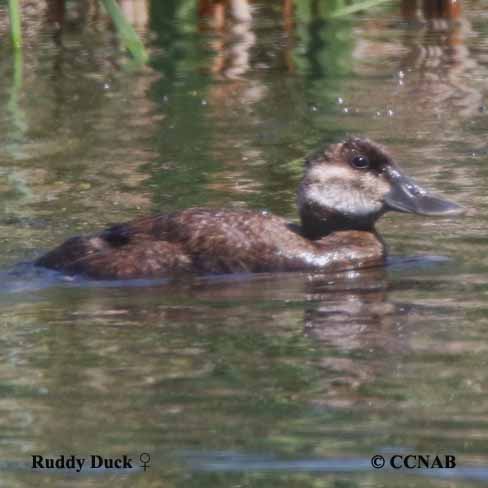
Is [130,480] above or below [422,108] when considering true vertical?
above

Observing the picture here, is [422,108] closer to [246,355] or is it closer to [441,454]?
[246,355]

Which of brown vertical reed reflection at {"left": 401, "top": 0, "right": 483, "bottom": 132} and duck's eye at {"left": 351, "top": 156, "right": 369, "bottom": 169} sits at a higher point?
duck's eye at {"left": 351, "top": 156, "right": 369, "bottom": 169}

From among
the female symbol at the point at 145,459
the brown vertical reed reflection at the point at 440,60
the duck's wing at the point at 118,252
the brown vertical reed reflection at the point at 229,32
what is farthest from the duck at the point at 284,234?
the brown vertical reed reflection at the point at 229,32

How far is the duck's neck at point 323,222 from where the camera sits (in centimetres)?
→ 854

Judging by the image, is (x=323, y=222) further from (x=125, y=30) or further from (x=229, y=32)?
(x=229, y=32)

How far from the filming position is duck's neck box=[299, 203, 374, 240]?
8.54 metres

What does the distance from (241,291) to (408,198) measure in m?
1.29

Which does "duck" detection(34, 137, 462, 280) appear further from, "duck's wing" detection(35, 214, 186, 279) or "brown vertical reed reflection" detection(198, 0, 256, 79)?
"brown vertical reed reflection" detection(198, 0, 256, 79)

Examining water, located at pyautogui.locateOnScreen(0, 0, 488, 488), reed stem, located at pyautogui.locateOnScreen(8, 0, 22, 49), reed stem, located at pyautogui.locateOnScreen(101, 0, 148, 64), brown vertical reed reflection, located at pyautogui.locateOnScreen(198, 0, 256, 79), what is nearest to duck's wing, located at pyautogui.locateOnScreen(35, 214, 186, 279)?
water, located at pyautogui.locateOnScreen(0, 0, 488, 488)

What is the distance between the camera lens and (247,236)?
26.8ft

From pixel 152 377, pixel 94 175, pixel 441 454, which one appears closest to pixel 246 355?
pixel 152 377

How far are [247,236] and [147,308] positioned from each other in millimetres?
997

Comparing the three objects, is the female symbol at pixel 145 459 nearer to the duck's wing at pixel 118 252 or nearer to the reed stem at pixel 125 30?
the duck's wing at pixel 118 252

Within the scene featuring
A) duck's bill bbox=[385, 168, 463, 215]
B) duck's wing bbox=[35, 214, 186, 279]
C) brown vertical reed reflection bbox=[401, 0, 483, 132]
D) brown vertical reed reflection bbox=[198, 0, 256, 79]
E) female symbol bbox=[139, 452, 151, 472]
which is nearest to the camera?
female symbol bbox=[139, 452, 151, 472]
